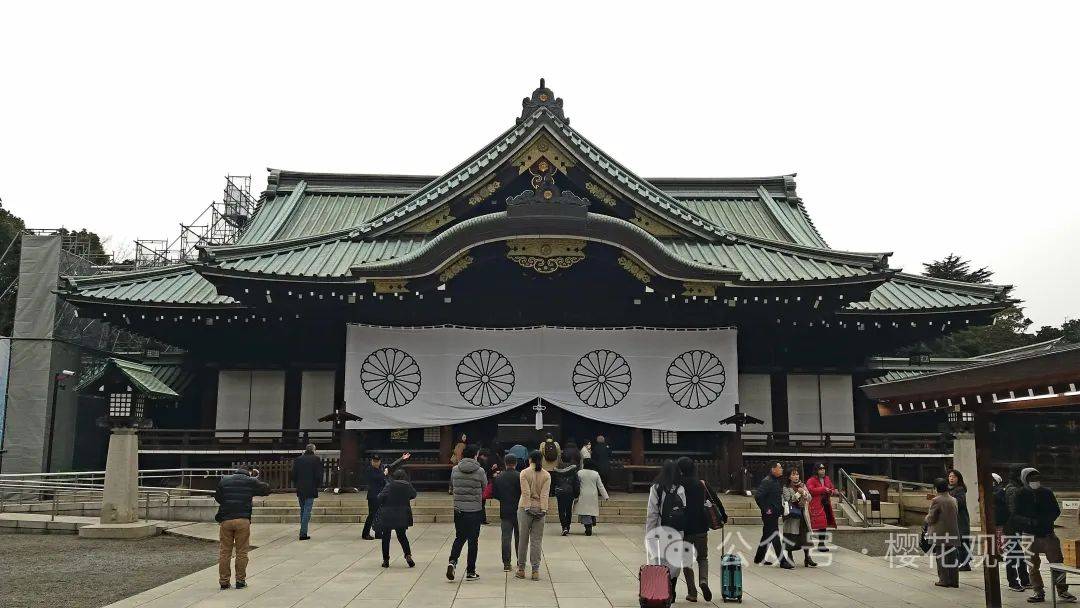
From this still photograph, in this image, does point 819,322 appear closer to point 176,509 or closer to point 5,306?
point 176,509

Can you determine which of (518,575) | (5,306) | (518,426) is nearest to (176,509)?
(518,426)

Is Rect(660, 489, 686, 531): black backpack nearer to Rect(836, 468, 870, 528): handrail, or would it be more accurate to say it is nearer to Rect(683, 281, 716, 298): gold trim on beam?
Rect(836, 468, 870, 528): handrail

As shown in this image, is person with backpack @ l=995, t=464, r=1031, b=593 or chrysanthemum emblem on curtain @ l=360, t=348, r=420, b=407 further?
chrysanthemum emblem on curtain @ l=360, t=348, r=420, b=407

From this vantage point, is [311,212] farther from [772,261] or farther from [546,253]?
[772,261]

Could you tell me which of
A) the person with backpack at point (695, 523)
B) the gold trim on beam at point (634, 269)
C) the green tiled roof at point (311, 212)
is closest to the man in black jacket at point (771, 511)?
the person with backpack at point (695, 523)

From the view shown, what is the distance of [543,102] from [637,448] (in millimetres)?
9485

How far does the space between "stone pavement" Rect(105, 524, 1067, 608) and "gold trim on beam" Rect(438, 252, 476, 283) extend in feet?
22.6

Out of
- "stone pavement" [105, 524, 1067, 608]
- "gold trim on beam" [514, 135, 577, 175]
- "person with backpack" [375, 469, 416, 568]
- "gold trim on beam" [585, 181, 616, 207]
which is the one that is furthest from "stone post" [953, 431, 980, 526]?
"person with backpack" [375, 469, 416, 568]

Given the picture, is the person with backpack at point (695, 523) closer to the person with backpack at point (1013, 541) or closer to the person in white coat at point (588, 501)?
the person with backpack at point (1013, 541)

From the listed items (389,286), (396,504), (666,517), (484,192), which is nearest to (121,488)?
(389,286)

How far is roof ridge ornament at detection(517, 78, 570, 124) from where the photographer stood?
22016mm

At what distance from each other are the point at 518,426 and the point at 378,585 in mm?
9526

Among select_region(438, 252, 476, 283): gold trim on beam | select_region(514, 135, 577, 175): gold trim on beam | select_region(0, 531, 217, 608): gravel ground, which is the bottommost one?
select_region(0, 531, 217, 608): gravel ground

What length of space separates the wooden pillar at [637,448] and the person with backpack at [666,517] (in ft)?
34.9
